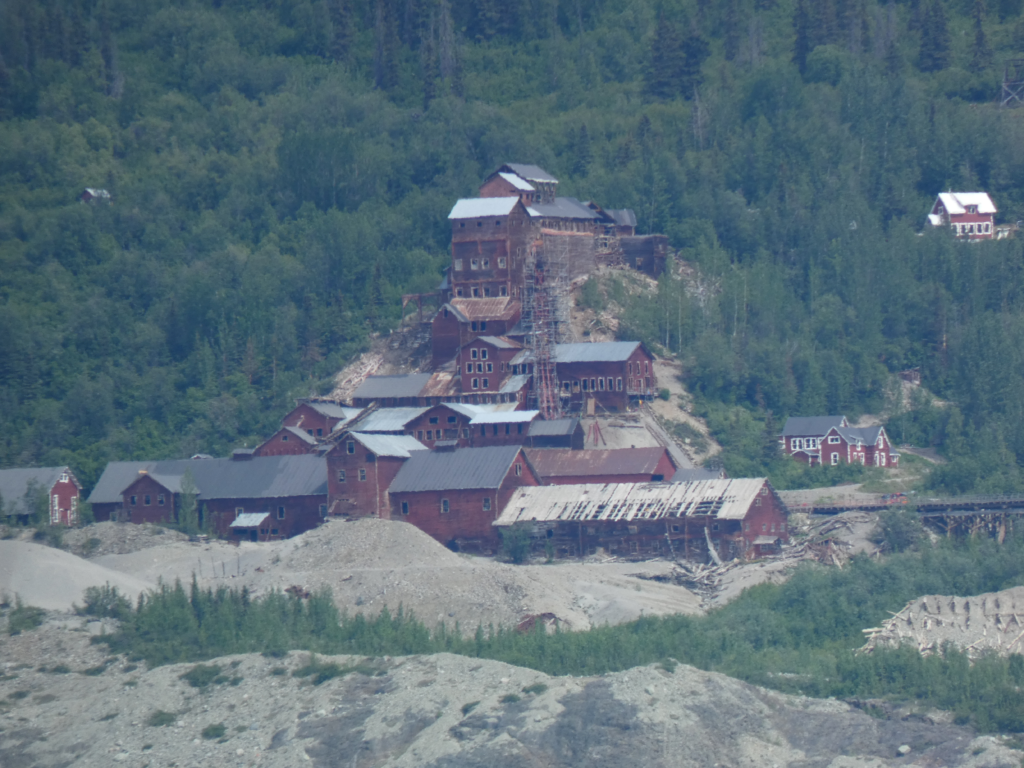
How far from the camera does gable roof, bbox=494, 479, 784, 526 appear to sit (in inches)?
3243

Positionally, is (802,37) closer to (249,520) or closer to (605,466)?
(605,466)

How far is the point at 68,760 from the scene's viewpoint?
62.4m

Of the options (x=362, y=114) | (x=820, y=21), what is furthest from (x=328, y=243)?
(x=820, y=21)

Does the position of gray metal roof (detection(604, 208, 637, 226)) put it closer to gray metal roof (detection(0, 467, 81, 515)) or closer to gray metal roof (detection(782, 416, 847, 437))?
gray metal roof (detection(782, 416, 847, 437))

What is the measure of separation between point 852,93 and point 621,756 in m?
77.0

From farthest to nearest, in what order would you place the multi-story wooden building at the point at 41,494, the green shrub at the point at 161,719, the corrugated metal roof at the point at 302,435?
the corrugated metal roof at the point at 302,435 < the multi-story wooden building at the point at 41,494 < the green shrub at the point at 161,719

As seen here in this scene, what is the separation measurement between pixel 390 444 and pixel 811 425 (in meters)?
21.7

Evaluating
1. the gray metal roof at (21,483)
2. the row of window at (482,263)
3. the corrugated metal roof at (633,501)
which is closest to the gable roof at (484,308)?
the row of window at (482,263)

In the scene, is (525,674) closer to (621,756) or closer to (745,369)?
(621,756)

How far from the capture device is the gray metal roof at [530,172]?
111 metres

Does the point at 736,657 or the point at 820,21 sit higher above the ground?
the point at 820,21

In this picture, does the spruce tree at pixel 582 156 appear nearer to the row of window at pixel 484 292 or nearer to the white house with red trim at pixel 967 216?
the white house with red trim at pixel 967 216

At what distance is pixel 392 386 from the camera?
10094cm

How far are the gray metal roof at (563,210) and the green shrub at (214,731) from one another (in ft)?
158
